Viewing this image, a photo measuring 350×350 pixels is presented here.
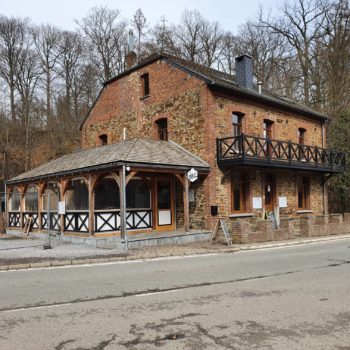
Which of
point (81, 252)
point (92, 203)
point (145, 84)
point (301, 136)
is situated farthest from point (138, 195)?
point (301, 136)

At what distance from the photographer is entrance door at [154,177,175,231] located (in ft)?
58.4

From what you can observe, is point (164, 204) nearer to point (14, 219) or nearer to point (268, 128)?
point (268, 128)

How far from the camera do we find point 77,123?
40.1m

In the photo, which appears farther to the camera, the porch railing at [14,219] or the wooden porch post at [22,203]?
the porch railing at [14,219]

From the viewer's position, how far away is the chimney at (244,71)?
2178 cm

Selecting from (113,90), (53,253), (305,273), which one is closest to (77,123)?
(113,90)

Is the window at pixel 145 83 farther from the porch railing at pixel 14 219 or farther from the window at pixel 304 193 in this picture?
the window at pixel 304 193

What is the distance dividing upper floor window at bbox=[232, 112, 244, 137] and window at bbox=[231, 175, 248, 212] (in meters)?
2.15

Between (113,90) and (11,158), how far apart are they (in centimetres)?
1528

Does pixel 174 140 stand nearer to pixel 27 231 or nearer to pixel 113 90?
pixel 113 90

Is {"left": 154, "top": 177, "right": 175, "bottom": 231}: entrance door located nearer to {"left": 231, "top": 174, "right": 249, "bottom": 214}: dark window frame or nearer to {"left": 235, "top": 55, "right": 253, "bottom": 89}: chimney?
{"left": 231, "top": 174, "right": 249, "bottom": 214}: dark window frame

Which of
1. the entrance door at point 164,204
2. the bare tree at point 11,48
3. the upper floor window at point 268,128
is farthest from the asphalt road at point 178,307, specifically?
the bare tree at point 11,48

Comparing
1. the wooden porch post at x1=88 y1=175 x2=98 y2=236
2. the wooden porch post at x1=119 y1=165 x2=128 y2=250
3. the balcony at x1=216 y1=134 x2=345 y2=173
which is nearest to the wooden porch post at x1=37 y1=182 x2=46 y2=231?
the wooden porch post at x1=88 y1=175 x2=98 y2=236

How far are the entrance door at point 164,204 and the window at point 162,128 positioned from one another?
3.02 metres
